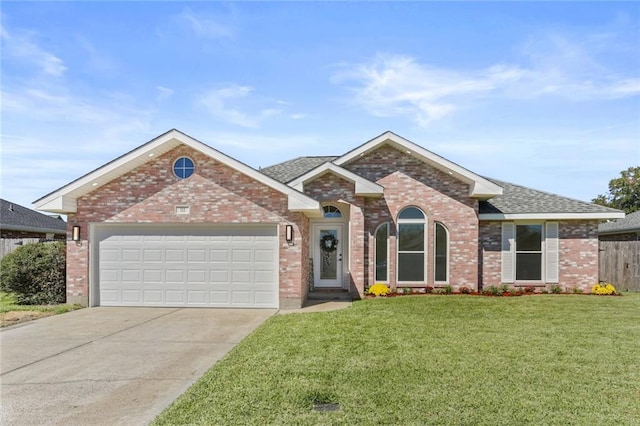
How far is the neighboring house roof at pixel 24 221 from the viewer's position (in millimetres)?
21719

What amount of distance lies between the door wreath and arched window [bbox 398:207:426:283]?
2.30m

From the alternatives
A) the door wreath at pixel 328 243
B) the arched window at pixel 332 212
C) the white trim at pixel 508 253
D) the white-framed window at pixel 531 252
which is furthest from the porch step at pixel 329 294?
the white-framed window at pixel 531 252

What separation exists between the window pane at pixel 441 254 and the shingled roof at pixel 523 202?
1792 mm

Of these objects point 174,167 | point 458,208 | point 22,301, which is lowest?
point 22,301

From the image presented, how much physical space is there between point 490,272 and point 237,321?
30.8ft

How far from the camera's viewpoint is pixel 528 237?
15.9 metres

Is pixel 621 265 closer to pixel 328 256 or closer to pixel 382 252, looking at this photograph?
pixel 382 252

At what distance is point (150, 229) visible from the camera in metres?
13.0

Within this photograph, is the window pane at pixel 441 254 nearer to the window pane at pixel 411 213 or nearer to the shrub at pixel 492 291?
the window pane at pixel 411 213

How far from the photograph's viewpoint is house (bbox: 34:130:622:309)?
40.8 ft

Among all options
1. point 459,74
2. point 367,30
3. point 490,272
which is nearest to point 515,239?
point 490,272

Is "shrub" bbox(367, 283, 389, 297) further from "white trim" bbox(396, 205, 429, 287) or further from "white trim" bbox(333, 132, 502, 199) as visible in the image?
"white trim" bbox(333, 132, 502, 199)

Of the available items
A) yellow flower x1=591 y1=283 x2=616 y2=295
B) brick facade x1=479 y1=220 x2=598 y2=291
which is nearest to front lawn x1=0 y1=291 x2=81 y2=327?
brick facade x1=479 y1=220 x2=598 y2=291

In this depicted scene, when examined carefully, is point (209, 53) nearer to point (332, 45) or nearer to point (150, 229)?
point (332, 45)
